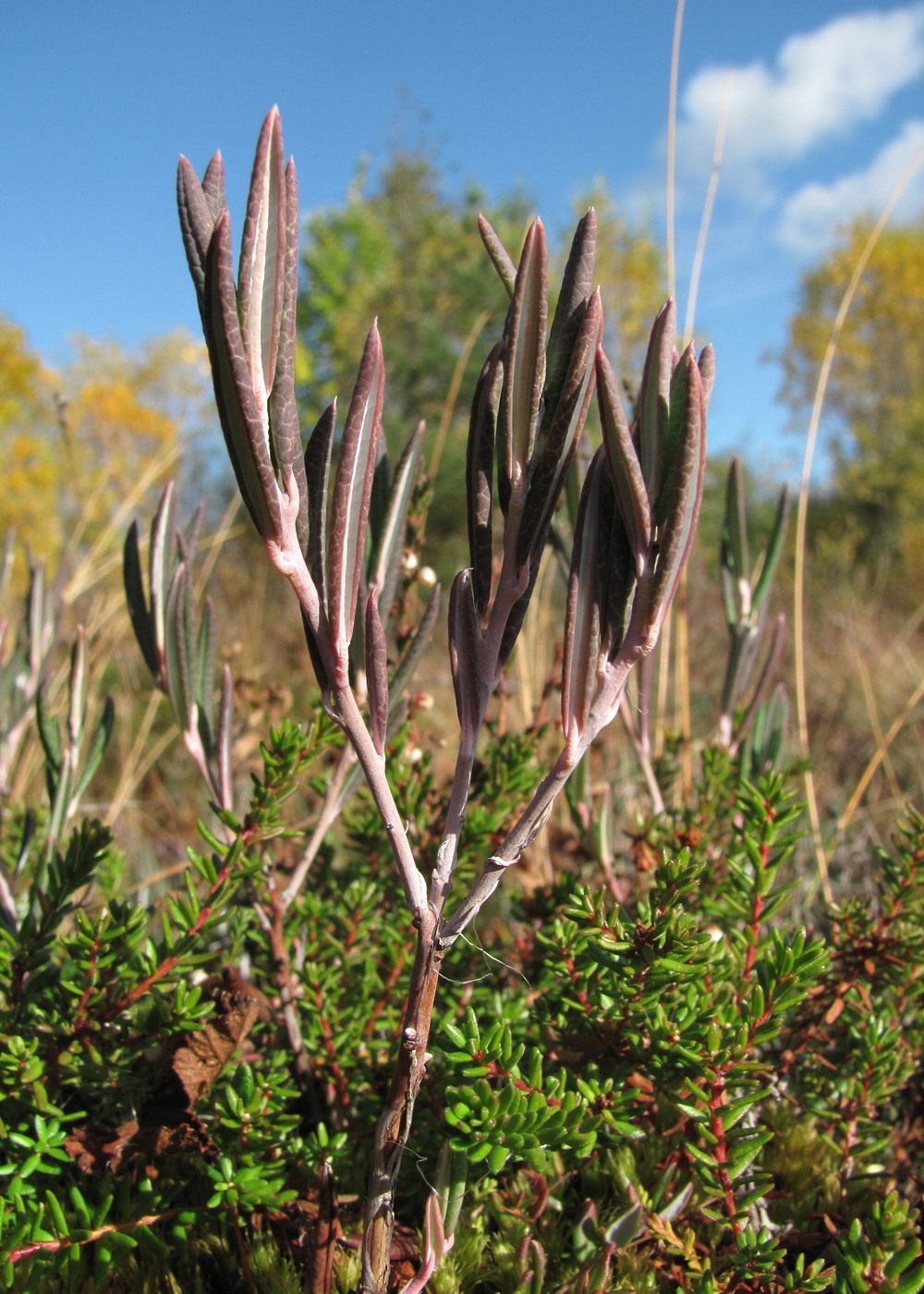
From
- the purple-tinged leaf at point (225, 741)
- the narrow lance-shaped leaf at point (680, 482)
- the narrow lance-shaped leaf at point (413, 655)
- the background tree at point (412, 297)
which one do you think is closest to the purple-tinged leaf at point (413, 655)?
the narrow lance-shaped leaf at point (413, 655)

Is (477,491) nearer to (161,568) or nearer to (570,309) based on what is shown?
(570,309)

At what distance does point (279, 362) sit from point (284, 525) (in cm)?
12

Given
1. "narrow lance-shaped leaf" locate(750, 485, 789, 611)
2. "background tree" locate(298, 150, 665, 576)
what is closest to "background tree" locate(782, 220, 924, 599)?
"background tree" locate(298, 150, 665, 576)

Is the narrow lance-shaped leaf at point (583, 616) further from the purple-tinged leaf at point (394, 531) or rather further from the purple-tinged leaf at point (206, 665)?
the purple-tinged leaf at point (206, 665)

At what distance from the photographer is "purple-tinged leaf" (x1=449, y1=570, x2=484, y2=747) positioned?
62 centimetres

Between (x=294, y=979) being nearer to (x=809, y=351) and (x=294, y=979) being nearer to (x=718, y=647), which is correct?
(x=718, y=647)

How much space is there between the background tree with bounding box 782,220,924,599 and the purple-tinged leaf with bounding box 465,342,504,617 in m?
11.0

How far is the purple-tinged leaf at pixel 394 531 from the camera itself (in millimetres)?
978

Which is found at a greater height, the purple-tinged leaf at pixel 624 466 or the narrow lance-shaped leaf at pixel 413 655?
the purple-tinged leaf at pixel 624 466

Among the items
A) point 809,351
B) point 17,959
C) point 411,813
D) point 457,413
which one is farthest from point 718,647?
point 809,351

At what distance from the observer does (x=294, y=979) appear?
1172 millimetres

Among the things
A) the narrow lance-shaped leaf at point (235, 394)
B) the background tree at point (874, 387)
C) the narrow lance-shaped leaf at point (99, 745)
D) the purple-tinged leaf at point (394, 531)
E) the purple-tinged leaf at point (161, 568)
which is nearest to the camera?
the narrow lance-shaped leaf at point (235, 394)

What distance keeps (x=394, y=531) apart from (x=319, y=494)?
38 cm

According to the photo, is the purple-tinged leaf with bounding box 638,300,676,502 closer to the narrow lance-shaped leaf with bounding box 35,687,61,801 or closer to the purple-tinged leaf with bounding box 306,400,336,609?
the purple-tinged leaf with bounding box 306,400,336,609
